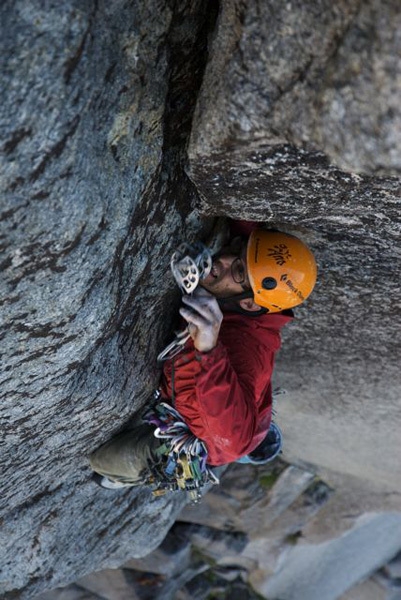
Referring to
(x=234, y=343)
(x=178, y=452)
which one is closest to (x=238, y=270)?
(x=234, y=343)

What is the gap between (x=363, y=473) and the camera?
674 centimetres

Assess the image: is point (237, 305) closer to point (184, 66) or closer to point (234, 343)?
point (234, 343)

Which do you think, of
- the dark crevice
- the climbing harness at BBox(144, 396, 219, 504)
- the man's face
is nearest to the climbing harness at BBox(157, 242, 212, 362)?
the man's face

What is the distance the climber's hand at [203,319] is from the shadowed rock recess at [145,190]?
0.71 feet

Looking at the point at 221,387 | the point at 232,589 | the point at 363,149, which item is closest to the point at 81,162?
the point at 363,149

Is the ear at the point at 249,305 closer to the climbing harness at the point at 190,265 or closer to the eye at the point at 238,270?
the eye at the point at 238,270

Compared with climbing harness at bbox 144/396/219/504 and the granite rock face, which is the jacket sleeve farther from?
the granite rock face

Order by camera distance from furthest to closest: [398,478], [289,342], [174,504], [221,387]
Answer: [398,478]
[174,504]
[289,342]
[221,387]

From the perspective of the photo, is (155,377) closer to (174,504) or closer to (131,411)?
(131,411)

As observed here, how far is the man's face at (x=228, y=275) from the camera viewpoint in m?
3.46

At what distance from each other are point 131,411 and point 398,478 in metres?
3.81

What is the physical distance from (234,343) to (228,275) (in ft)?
1.19

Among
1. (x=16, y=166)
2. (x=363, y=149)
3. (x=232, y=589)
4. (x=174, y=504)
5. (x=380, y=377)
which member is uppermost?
(x=363, y=149)

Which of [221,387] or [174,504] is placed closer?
[221,387]
